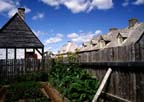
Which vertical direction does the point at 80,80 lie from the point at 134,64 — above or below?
below

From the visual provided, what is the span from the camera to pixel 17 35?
24.9 m

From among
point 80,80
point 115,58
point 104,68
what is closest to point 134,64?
point 115,58

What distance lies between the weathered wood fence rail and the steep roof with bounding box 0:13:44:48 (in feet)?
21.7

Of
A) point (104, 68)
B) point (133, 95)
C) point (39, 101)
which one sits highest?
point (104, 68)

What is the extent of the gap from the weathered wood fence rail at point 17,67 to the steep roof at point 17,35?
6.62 m

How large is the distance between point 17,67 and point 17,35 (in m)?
7.68

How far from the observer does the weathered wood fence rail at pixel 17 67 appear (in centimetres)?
1741

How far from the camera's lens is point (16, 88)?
11898mm

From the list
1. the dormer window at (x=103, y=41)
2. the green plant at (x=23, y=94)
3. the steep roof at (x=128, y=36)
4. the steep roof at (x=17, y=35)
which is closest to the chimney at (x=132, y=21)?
the steep roof at (x=128, y=36)

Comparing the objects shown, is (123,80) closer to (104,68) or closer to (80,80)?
(104,68)

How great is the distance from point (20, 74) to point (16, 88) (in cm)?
619

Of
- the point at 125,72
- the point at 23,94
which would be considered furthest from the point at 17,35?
the point at 125,72

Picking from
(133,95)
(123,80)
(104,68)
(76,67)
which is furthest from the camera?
(76,67)

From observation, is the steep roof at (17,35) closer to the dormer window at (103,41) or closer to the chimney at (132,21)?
the dormer window at (103,41)
